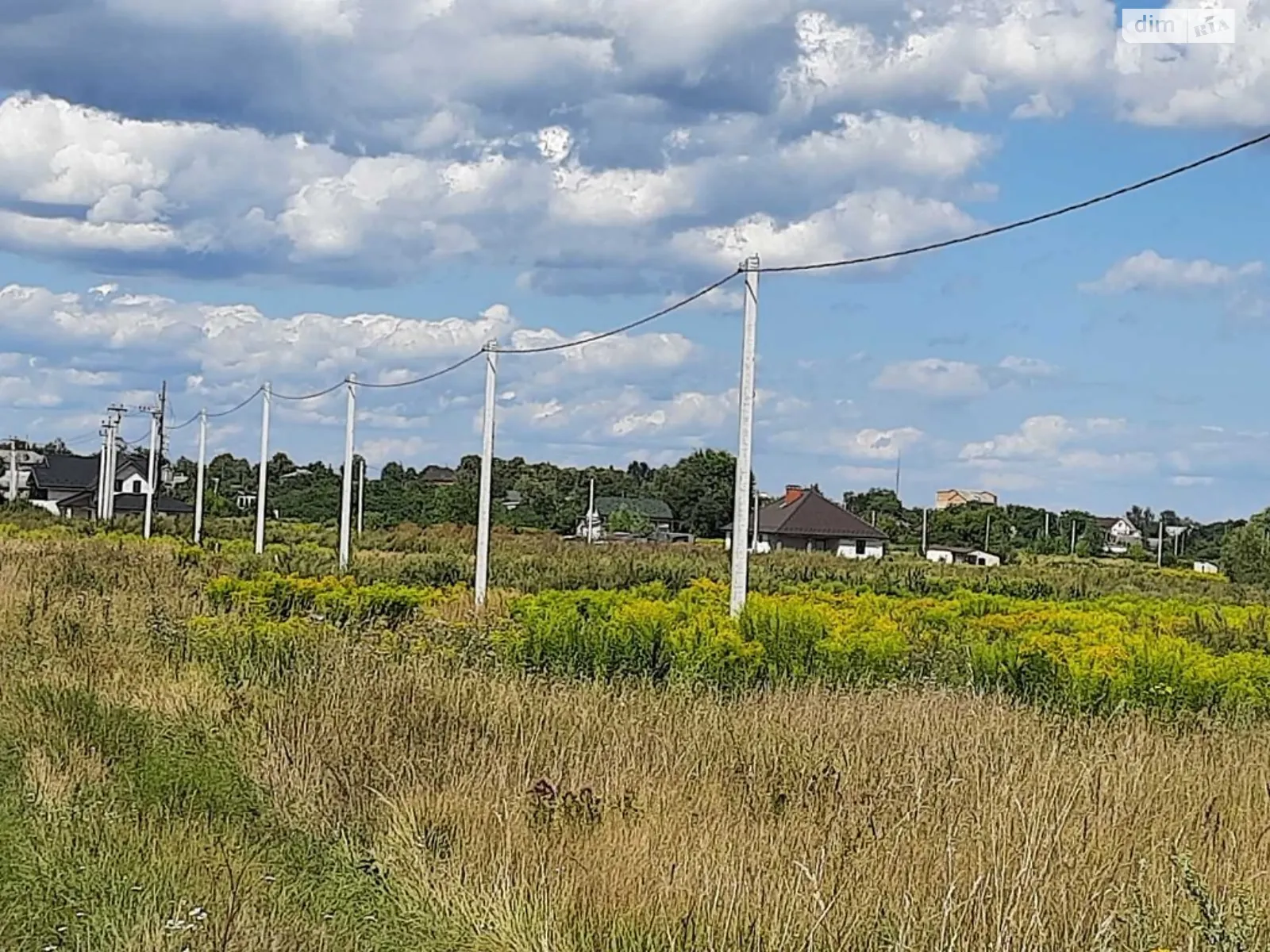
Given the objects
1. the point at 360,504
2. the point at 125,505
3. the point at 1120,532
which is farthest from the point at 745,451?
the point at 1120,532

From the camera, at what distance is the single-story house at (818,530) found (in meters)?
80.9

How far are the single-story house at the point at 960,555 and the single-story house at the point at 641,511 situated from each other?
14816mm

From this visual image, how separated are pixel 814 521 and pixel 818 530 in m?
0.77

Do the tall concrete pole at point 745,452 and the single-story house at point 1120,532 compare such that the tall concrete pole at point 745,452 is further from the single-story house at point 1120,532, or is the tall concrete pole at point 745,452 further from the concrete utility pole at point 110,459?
the single-story house at point 1120,532

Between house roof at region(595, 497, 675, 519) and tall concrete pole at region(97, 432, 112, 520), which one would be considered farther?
house roof at region(595, 497, 675, 519)

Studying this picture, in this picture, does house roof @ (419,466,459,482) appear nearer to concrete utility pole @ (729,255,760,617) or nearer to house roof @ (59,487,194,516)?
house roof @ (59,487,194,516)

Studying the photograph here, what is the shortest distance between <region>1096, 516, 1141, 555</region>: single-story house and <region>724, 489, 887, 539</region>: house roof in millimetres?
49476

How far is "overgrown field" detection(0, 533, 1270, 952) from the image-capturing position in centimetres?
589

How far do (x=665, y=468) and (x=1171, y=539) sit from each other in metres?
37.2

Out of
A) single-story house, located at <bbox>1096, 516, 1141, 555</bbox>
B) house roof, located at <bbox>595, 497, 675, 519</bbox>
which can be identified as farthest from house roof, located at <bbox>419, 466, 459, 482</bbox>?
single-story house, located at <bbox>1096, 516, 1141, 555</bbox>

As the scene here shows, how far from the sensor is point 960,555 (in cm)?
9100

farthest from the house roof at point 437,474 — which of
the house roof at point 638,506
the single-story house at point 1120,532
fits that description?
the single-story house at point 1120,532

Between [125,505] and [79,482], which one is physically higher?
[79,482]

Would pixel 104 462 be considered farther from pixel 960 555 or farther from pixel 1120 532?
pixel 1120 532
